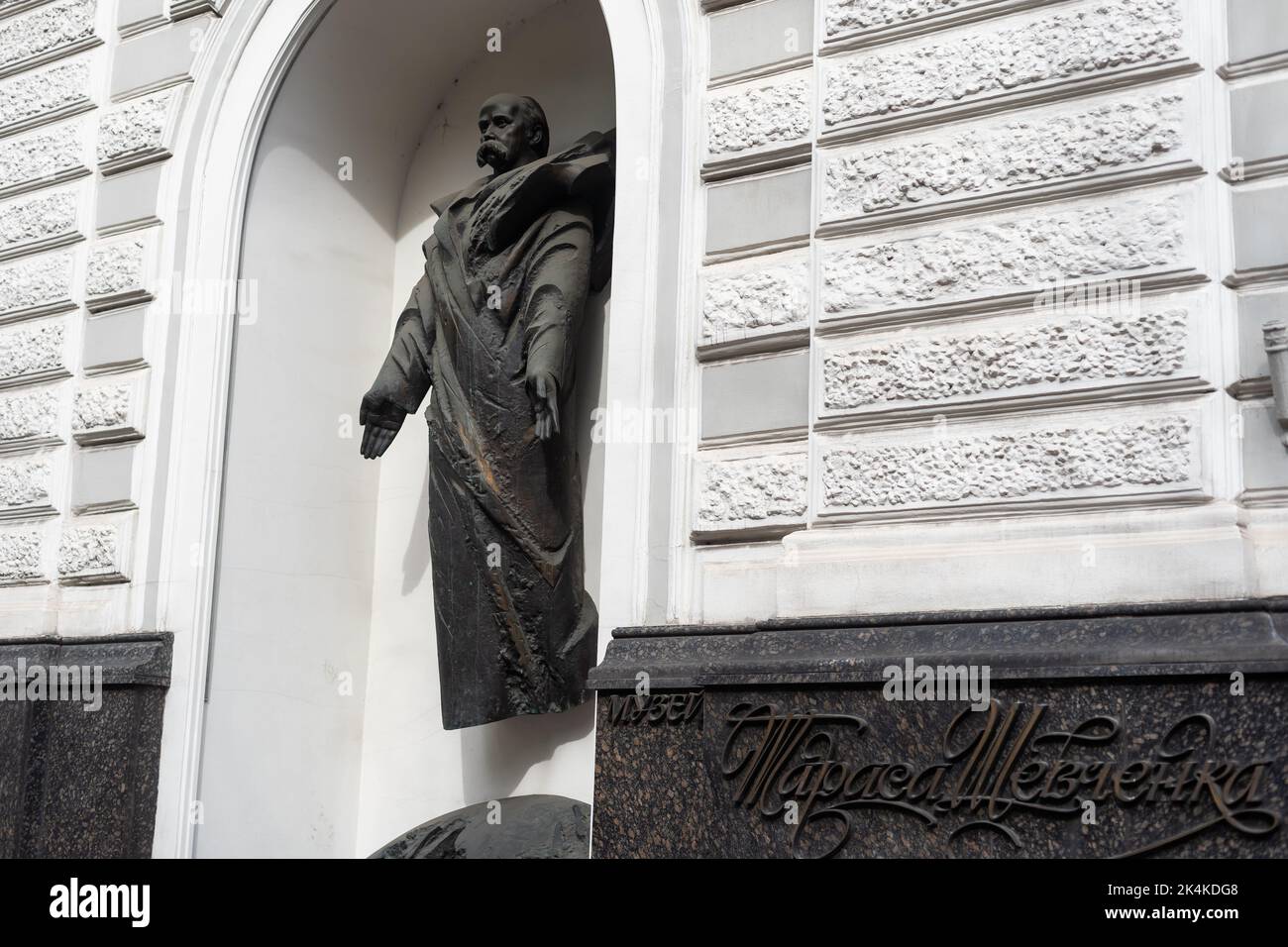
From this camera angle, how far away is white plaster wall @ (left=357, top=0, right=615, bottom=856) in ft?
25.8

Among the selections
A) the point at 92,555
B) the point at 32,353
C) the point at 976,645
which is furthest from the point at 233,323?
the point at 976,645

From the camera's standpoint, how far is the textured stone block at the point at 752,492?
6.08 m

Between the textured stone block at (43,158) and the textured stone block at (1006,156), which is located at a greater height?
the textured stone block at (43,158)

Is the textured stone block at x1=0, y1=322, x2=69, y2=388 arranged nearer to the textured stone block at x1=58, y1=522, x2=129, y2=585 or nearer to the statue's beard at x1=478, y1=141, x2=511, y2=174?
the textured stone block at x1=58, y1=522, x2=129, y2=585

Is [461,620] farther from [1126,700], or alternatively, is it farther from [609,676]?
[1126,700]

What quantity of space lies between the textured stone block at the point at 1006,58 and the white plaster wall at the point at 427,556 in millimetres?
2103

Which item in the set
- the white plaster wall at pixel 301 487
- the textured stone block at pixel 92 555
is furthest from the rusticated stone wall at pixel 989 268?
the textured stone block at pixel 92 555

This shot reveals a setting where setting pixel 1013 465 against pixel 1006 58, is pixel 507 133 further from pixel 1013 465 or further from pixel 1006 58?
pixel 1013 465

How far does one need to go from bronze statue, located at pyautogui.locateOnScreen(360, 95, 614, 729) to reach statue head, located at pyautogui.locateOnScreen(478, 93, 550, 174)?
0.06 ft

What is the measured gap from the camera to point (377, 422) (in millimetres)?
7965

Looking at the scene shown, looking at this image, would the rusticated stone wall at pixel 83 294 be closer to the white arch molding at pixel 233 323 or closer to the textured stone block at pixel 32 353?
the textured stone block at pixel 32 353

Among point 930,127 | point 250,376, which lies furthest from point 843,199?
point 250,376

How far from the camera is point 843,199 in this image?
618 cm

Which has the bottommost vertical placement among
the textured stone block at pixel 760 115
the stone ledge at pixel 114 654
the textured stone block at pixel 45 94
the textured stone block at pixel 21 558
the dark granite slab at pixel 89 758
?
the dark granite slab at pixel 89 758
